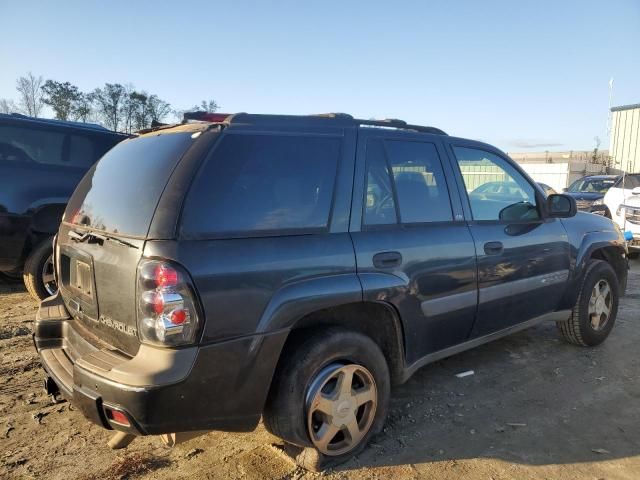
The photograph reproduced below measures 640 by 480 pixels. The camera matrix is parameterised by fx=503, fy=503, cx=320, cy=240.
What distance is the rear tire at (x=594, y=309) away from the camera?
4.56m

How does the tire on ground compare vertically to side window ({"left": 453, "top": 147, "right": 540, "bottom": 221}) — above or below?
below

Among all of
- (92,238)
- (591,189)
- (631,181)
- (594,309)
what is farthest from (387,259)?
(591,189)

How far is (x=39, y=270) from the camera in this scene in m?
5.45

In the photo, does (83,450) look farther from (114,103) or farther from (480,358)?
(114,103)

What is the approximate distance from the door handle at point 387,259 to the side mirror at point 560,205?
1828 mm

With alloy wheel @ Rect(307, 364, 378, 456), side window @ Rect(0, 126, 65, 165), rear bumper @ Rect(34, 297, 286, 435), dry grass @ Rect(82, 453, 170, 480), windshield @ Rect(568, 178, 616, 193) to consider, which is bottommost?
dry grass @ Rect(82, 453, 170, 480)

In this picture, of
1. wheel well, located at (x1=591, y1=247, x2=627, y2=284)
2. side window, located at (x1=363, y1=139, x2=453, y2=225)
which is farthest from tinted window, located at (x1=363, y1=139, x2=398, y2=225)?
wheel well, located at (x1=591, y1=247, x2=627, y2=284)

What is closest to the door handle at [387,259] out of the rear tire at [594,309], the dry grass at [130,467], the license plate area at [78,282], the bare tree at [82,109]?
the license plate area at [78,282]

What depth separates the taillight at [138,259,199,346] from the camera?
2.18 meters

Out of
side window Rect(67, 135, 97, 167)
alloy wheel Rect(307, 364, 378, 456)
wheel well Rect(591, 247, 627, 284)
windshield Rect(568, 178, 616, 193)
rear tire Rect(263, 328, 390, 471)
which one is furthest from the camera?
windshield Rect(568, 178, 616, 193)

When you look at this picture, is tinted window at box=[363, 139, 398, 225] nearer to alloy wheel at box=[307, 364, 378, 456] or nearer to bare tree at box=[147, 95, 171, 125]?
alloy wheel at box=[307, 364, 378, 456]

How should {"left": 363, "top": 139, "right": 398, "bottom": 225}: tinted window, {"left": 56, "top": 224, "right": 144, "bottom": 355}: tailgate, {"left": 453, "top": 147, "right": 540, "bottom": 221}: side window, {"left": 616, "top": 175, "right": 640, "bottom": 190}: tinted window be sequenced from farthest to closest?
{"left": 616, "top": 175, "right": 640, "bottom": 190}: tinted window → {"left": 453, "top": 147, "right": 540, "bottom": 221}: side window → {"left": 363, "top": 139, "right": 398, "bottom": 225}: tinted window → {"left": 56, "top": 224, "right": 144, "bottom": 355}: tailgate

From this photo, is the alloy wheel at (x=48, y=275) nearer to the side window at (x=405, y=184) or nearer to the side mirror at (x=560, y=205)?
the side window at (x=405, y=184)

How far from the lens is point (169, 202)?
7.49 feet
